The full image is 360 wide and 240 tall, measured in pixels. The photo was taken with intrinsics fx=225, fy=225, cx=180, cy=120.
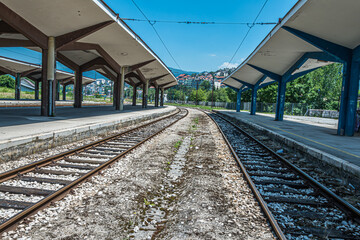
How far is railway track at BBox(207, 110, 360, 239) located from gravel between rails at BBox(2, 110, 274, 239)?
0.95 ft

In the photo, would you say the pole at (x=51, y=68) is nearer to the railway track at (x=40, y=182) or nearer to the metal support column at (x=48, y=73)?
the metal support column at (x=48, y=73)

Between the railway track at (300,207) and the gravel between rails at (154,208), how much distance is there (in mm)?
291

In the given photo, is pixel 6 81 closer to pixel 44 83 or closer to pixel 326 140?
pixel 44 83

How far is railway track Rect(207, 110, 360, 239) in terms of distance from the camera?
3.12 m

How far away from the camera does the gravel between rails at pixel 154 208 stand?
2.95 m

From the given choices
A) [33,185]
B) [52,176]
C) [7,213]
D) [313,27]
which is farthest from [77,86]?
[7,213]

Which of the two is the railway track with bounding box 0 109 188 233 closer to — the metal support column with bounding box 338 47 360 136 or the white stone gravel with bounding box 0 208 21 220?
the white stone gravel with bounding box 0 208 21 220

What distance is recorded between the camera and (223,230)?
306 centimetres

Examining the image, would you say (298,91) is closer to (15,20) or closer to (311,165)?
(311,165)

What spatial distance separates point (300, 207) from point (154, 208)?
8.25 feet

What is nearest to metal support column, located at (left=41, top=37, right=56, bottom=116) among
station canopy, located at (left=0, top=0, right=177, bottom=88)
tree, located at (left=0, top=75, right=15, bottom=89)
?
station canopy, located at (left=0, top=0, right=177, bottom=88)

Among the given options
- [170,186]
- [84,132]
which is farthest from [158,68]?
[170,186]

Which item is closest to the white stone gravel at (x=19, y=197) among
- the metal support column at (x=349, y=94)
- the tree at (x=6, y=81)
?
the metal support column at (x=349, y=94)

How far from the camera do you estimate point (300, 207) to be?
3895 millimetres
